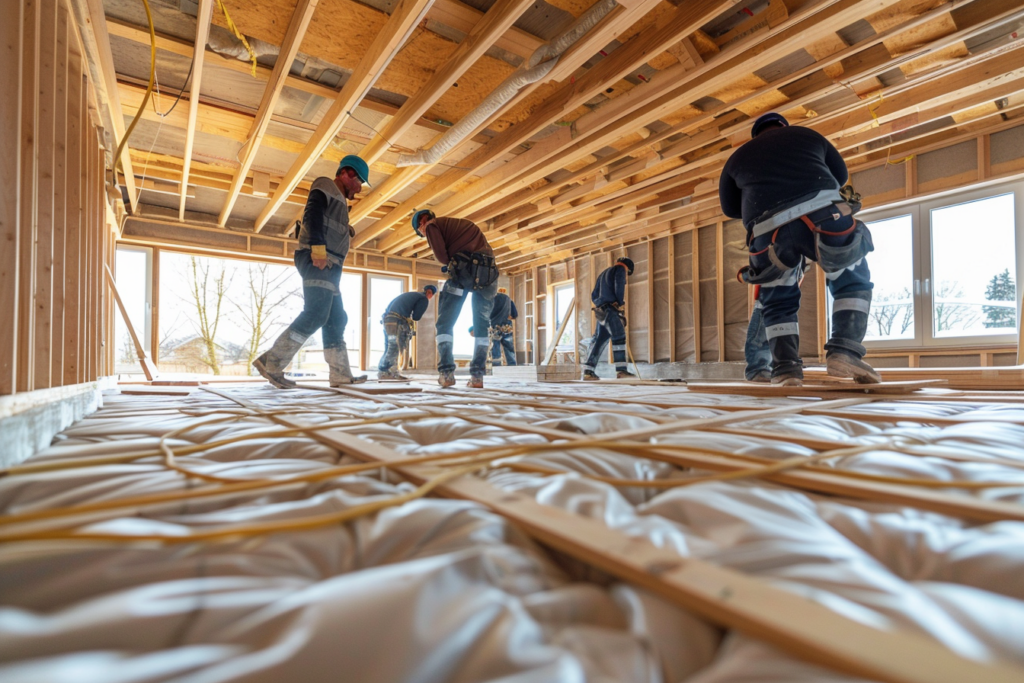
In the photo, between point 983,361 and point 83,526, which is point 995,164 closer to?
point 983,361

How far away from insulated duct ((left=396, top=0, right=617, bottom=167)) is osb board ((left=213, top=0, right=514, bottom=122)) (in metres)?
0.35

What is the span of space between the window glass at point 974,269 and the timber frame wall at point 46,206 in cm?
754

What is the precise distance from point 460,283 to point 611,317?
244 centimetres

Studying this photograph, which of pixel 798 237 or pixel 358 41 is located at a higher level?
pixel 358 41

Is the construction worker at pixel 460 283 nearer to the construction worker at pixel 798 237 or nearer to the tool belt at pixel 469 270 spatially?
the tool belt at pixel 469 270

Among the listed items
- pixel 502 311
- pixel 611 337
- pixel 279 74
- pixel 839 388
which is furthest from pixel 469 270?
pixel 502 311

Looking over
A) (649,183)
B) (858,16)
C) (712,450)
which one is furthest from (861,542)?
(649,183)

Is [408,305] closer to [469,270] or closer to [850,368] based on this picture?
[469,270]

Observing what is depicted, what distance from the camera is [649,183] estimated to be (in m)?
6.30

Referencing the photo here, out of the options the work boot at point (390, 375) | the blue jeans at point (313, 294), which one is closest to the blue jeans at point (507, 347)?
the work boot at point (390, 375)

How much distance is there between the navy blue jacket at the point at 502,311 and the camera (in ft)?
24.9

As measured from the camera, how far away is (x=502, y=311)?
25.6 ft

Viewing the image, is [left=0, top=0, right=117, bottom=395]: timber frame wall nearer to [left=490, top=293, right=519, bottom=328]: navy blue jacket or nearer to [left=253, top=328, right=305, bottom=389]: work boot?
[left=253, top=328, right=305, bottom=389]: work boot

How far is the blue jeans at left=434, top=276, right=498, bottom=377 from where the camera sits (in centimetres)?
398
